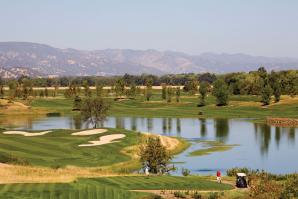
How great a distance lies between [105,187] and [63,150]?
33.3 meters

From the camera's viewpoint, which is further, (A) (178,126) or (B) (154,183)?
(A) (178,126)

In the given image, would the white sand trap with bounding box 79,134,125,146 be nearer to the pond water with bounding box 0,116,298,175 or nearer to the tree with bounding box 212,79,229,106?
the pond water with bounding box 0,116,298,175

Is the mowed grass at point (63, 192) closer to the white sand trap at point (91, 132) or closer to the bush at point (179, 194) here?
the bush at point (179, 194)

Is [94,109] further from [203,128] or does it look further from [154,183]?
[154,183]

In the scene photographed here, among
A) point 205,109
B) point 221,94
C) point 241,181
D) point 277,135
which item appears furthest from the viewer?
point 221,94

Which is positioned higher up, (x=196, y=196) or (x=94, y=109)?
(x=94, y=109)

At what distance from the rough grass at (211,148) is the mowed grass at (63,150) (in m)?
9.89

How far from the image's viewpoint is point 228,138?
103562 millimetres

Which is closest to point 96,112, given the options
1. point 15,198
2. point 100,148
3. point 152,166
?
point 100,148

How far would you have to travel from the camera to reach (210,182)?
152 ft

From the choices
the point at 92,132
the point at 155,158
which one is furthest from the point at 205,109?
the point at 155,158

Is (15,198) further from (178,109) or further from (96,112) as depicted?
(178,109)

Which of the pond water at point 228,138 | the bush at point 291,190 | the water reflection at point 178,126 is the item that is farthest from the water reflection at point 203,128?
the bush at point 291,190

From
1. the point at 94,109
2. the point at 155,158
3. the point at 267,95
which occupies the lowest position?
the point at 155,158
